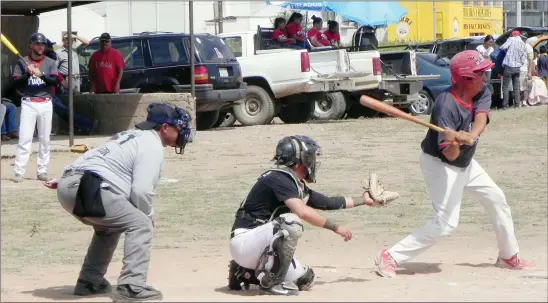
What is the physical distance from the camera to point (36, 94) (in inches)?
530

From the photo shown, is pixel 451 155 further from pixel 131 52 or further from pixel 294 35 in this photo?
pixel 294 35

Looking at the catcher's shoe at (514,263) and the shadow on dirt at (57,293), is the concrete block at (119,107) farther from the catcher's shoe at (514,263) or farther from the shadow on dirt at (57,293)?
the shadow on dirt at (57,293)

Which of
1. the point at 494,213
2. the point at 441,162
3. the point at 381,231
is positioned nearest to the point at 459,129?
the point at 441,162

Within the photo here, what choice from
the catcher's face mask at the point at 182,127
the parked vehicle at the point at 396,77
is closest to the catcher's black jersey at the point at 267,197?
the catcher's face mask at the point at 182,127

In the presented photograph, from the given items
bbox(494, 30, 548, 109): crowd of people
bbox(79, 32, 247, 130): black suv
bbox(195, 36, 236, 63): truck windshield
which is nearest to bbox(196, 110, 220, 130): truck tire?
bbox(79, 32, 247, 130): black suv

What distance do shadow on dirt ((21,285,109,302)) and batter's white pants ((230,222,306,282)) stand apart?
996 mm

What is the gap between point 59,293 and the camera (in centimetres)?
773

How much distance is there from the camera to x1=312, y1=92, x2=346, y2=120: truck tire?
2280 cm

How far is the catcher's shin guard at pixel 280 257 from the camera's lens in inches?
287

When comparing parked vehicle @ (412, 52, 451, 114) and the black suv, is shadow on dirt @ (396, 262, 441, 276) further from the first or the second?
parked vehicle @ (412, 52, 451, 114)

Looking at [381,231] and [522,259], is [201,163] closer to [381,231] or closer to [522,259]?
[381,231]

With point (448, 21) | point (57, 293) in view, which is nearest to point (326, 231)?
point (57, 293)

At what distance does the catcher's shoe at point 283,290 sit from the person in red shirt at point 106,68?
39.0 ft

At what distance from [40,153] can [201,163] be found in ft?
9.76
